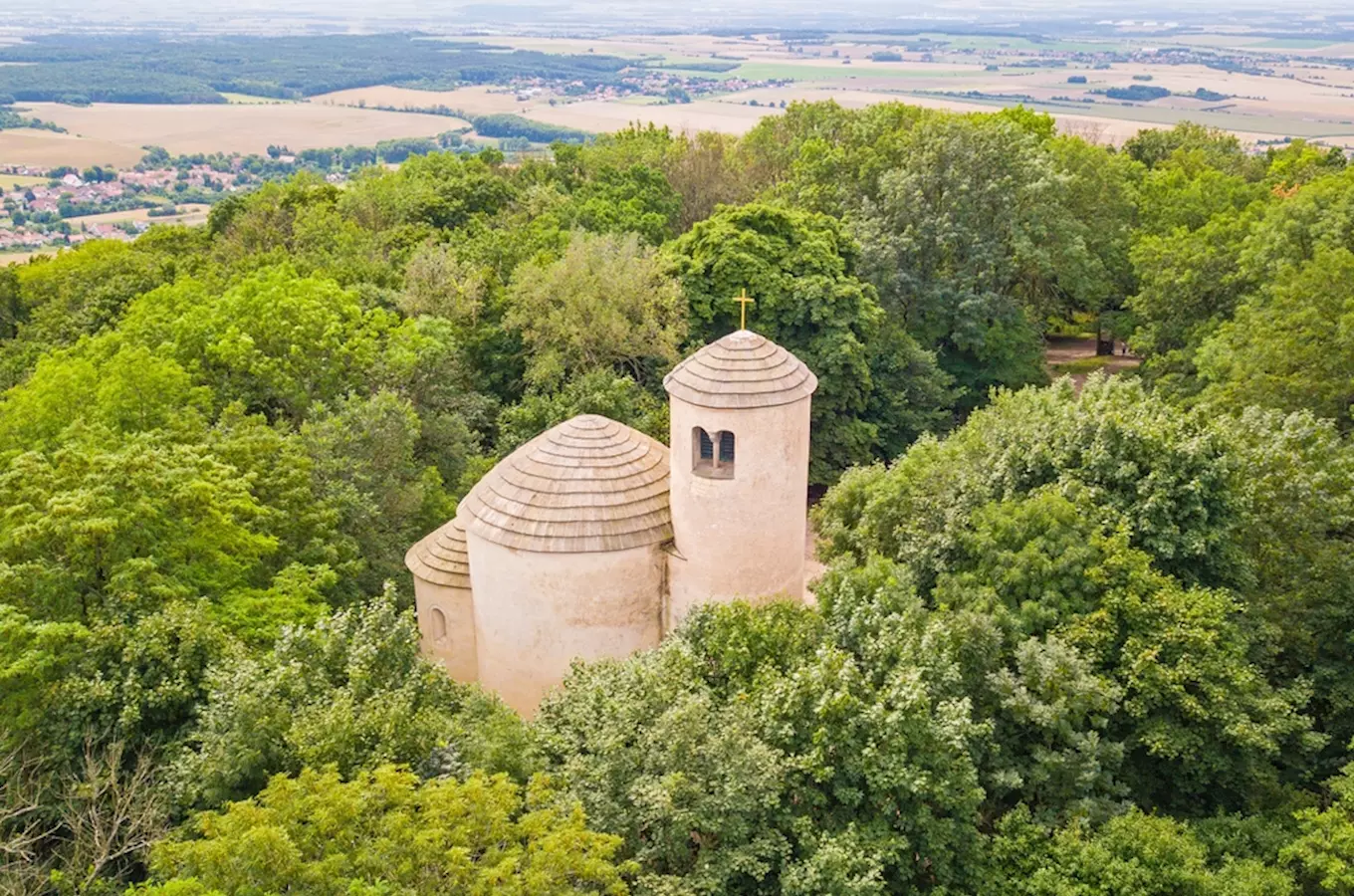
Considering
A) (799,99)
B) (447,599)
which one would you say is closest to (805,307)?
(447,599)

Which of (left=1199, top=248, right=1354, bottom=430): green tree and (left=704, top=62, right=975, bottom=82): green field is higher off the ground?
(left=704, top=62, right=975, bottom=82): green field

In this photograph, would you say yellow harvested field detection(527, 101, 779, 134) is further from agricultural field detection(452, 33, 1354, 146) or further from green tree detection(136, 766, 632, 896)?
green tree detection(136, 766, 632, 896)

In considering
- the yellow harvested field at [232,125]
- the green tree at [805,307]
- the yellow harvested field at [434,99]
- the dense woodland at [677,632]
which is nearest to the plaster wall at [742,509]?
the dense woodland at [677,632]

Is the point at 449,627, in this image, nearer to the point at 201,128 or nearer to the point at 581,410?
the point at 581,410

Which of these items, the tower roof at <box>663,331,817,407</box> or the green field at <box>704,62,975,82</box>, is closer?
the tower roof at <box>663,331,817,407</box>

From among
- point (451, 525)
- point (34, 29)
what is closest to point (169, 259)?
point (451, 525)

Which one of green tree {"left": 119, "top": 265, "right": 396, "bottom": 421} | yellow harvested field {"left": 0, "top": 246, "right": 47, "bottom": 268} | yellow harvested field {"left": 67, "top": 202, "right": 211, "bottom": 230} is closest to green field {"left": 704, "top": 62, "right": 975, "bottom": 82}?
yellow harvested field {"left": 67, "top": 202, "right": 211, "bottom": 230}

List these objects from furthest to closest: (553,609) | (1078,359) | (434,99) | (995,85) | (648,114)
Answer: (995,85)
(434,99)
(648,114)
(1078,359)
(553,609)
